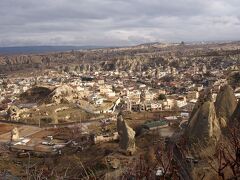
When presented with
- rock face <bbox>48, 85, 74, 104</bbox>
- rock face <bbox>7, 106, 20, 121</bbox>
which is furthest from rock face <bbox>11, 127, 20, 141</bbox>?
rock face <bbox>48, 85, 74, 104</bbox>

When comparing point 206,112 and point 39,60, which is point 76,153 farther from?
point 39,60

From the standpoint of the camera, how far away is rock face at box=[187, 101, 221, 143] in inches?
672

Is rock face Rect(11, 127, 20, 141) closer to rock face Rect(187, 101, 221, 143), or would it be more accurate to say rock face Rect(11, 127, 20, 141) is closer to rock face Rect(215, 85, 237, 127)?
rock face Rect(215, 85, 237, 127)

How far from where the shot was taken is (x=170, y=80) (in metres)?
82.8

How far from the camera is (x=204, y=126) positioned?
17625 mm

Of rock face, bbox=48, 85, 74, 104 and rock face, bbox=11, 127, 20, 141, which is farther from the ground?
rock face, bbox=48, 85, 74, 104

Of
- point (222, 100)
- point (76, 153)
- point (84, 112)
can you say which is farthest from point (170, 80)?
point (222, 100)

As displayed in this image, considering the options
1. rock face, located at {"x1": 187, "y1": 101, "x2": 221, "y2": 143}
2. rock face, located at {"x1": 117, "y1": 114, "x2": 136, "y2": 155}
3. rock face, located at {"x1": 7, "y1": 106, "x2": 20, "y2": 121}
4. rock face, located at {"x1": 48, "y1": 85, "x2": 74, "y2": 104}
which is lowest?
rock face, located at {"x1": 7, "y1": 106, "x2": 20, "y2": 121}

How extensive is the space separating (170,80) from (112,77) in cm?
1925

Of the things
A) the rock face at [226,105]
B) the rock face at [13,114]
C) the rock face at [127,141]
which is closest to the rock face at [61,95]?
the rock face at [13,114]

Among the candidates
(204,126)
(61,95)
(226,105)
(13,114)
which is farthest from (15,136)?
(204,126)

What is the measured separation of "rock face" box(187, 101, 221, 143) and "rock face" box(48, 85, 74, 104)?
121 ft

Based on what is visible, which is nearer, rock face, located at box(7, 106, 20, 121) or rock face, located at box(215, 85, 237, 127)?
rock face, located at box(215, 85, 237, 127)

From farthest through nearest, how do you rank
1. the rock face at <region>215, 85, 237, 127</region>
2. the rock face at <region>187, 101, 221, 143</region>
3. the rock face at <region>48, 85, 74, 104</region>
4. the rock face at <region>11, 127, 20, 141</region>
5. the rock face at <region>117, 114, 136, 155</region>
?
1. the rock face at <region>48, 85, 74, 104</region>
2. the rock face at <region>11, 127, 20, 141</region>
3. the rock face at <region>117, 114, 136, 155</region>
4. the rock face at <region>215, 85, 237, 127</region>
5. the rock face at <region>187, 101, 221, 143</region>
